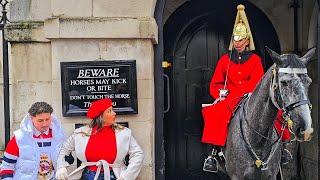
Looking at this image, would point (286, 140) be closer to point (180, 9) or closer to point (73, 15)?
point (73, 15)

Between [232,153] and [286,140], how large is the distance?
1.97ft

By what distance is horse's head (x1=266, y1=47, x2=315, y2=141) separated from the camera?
4.64 meters

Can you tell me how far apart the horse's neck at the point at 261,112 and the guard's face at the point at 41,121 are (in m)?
2.08

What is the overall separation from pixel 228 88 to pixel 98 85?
185 centimetres

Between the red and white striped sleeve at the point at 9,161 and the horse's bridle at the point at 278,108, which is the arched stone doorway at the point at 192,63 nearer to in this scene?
the horse's bridle at the point at 278,108

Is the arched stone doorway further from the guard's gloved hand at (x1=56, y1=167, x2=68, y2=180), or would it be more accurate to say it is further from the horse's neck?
the guard's gloved hand at (x1=56, y1=167, x2=68, y2=180)

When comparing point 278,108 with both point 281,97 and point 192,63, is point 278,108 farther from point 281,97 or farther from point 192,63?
point 192,63

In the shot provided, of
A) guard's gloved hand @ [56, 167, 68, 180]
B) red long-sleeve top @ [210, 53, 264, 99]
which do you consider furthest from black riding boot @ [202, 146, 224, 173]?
guard's gloved hand @ [56, 167, 68, 180]

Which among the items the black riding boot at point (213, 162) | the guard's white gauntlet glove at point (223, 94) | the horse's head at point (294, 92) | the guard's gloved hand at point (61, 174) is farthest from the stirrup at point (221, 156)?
the guard's gloved hand at point (61, 174)

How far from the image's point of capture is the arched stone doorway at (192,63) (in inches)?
337

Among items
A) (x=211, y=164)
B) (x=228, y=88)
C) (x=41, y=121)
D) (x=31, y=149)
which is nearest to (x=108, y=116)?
(x=41, y=121)

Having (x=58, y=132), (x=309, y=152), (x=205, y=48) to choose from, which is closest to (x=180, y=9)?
(x=205, y=48)

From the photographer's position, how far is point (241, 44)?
6.49 meters

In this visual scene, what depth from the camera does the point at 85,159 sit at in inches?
191
